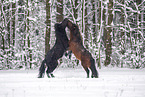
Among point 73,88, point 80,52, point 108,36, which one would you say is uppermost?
point 108,36

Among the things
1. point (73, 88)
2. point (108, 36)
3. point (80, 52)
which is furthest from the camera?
point (108, 36)

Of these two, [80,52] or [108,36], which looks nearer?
[80,52]

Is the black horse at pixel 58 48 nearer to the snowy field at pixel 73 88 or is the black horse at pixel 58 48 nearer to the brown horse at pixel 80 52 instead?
the brown horse at pixel 80 52

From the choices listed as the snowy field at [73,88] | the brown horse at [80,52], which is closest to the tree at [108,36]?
the brown horse at [80,52]

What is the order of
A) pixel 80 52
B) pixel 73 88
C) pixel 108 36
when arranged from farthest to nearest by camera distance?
pixel 108 36
pixel 80 52
pixel 73 88

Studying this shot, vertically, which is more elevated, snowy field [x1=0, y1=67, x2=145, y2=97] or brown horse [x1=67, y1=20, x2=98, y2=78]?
brown horse [x1=67, y1=20, x2=98, y2=78]

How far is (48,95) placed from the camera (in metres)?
5.27

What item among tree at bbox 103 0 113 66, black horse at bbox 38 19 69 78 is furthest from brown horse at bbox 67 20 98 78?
tree at bbox 103 0 113 66

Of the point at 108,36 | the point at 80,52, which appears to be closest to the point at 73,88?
the point at 80,52

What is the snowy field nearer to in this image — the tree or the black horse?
the black horse

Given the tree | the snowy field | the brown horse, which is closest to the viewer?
the snowy field

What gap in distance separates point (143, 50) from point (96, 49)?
7.98ft

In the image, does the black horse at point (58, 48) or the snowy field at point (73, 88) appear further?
the black horse at point (58, 48)

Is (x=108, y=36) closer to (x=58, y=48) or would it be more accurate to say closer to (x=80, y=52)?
(x=80, y=52)
